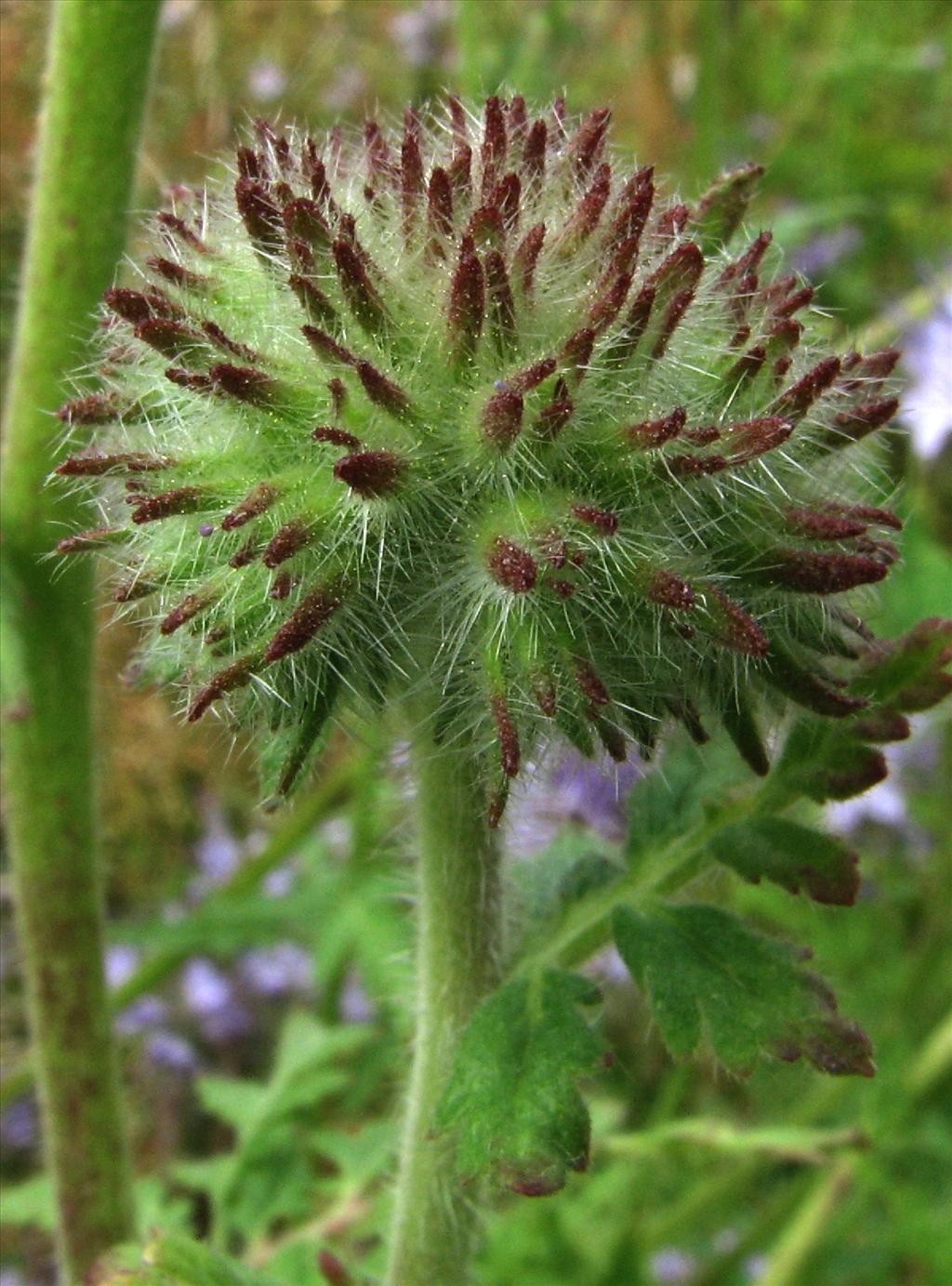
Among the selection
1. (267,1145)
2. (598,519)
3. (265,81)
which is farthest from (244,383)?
(265,81)

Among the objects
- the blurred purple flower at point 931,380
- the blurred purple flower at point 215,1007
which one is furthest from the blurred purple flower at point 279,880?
the blurred purple flower at point 931,380

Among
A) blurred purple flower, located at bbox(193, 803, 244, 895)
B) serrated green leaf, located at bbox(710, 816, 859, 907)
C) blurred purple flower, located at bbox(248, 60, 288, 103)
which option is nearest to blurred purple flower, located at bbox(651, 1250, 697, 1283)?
blurred purple flower, located at bbox(193, 803, 244, 895)

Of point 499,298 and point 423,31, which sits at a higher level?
point 423,31

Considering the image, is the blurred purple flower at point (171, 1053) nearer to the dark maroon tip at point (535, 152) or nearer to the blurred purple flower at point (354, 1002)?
the blurred purple flower at point (354, 1002)

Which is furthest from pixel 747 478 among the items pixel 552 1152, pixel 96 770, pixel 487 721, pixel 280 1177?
pixel 280 1177

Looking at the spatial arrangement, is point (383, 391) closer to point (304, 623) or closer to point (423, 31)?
point (304, 623)

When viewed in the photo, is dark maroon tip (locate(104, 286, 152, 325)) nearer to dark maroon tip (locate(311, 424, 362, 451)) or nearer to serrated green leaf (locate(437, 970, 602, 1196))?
dark maroon tip (locate(311, 424, 362, 451))

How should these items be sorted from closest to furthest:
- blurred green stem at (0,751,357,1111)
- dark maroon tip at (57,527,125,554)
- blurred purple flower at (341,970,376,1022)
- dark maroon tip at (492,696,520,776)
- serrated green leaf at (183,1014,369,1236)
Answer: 1. dark maroon tip at (492,696,520,776)
2. dark maroon tip at (57,527,125,554)
3. serrated green leaf at (183,1014,369,1236)
4. blurred green stem at (0,751,357,1111)
5. blurred purple flower at (341,970,376,1022)
